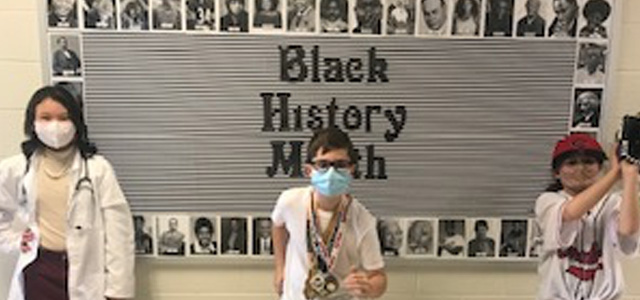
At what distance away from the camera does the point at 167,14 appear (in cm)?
201

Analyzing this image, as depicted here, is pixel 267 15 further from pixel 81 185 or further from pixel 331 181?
pixel 81 185

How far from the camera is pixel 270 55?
6.68 ft

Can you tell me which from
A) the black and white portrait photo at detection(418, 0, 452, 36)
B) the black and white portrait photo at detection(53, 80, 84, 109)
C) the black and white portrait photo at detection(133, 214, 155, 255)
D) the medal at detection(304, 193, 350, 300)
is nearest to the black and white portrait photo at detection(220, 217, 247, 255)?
the black and white portrait photo at detection(133, 214, 155, 255)

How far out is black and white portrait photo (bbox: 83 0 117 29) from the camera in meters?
2.00

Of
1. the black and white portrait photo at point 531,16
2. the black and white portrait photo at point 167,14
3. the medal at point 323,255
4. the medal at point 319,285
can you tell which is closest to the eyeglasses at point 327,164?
the medal at point 323,255

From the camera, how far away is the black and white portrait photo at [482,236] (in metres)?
2.15

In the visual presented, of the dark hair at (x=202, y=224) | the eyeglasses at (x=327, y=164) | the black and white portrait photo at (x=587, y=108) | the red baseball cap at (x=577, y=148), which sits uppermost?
the black and white portrait photo at (x=587, y=108)

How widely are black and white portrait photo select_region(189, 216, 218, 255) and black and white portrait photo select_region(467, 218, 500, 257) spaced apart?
85 centimetres

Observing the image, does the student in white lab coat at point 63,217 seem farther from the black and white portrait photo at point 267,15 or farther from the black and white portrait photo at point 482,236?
the black and white portrait photo at point 482,236

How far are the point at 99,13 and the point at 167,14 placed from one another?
8.2 inches

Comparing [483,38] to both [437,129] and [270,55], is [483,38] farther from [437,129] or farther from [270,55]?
[270,55]

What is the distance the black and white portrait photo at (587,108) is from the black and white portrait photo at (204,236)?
123 cm

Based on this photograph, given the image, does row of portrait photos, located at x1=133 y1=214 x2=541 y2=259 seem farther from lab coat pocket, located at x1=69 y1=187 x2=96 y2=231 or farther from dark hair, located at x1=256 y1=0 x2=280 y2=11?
dark hair, located at x1=256 y1=0 x2=280 y2=11

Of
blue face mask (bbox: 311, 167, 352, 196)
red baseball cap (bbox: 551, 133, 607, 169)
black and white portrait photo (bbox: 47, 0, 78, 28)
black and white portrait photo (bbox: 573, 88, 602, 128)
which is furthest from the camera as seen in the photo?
black and white portrait photo (bbox: 573, 88, 602, 128)
